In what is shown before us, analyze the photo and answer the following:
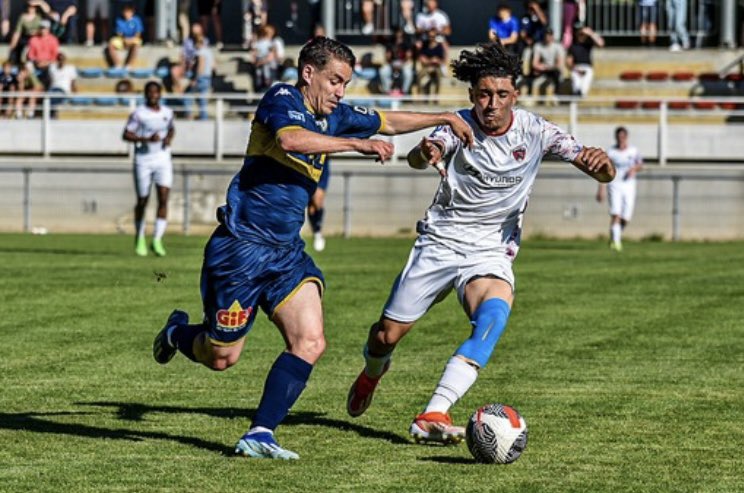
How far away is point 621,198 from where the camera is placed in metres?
29.8

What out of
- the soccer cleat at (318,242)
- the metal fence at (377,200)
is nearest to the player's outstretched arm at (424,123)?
the soccer cleat at (318,242)

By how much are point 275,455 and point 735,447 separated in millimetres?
2464

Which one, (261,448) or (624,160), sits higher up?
(624,160)

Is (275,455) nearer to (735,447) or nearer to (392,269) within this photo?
(735,447)

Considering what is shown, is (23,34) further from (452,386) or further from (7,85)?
(452,386)

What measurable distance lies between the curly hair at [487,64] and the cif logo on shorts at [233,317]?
5.74ft

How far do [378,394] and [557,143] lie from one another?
102 inches

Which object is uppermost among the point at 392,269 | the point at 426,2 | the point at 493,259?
the point at 426,2

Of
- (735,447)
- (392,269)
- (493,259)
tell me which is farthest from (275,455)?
(392,269)

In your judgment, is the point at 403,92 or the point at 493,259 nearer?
the point at 493,259

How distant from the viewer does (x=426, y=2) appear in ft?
122

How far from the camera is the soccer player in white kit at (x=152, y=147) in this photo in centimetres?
2419

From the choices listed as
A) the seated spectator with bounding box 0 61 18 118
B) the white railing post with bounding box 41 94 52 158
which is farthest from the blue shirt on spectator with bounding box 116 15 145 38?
the white railing post with bounding box 41 94 52 158

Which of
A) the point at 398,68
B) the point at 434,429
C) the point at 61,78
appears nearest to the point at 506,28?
the point at 398,68
